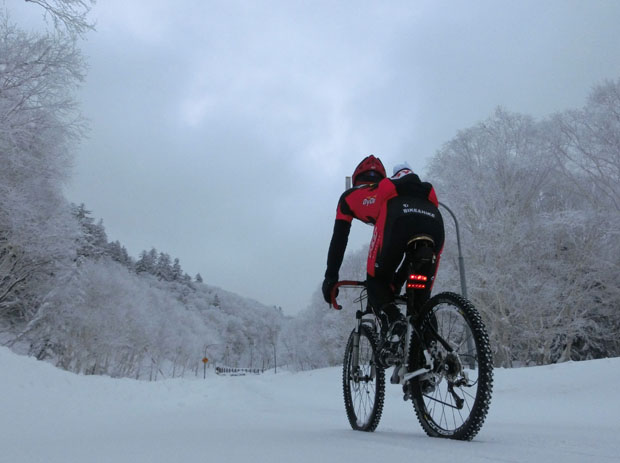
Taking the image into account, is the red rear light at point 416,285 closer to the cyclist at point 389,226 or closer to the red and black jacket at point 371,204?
the cyclist at point 389,226

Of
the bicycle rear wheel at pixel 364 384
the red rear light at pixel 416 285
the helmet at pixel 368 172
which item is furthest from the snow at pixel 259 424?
the helmet at pixel 368 172

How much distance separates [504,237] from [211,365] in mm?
109449

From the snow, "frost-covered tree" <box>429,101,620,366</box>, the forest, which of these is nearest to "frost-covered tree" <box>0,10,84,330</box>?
the forest

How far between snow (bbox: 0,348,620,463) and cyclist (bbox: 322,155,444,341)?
0.98m

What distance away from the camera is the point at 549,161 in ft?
71.8

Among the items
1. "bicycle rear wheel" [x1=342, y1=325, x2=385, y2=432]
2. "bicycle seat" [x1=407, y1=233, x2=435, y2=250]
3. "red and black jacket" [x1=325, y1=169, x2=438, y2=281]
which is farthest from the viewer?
"bicycle rear wheel" [x1=342, y1=325, x2=385, y2=432]

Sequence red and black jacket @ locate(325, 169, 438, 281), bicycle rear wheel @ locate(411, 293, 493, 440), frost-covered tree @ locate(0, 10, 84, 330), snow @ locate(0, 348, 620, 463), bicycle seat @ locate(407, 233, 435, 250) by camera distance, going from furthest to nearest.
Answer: frost-covered tree @ locate(0, 10, 84, 330)
red and black jacket @ locate(325, 169, 438, 281)
bicycle seat @ locate(407, 233, 435, 250)
bicycle rear wheel @ locate(411, 293, 493, 440)
snow @ locate(0, 348, 620, 463)

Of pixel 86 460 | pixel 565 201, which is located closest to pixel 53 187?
pixel 86 460

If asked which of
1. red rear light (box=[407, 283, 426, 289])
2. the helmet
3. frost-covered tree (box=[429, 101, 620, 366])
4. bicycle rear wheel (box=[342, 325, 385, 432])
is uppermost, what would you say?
frost-covered tree (box=[429, 101, 620, 366])

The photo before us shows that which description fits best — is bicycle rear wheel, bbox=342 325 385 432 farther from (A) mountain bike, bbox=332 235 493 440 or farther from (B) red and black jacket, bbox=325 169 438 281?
(B) red and black jacket, bbox=325 169 438 281

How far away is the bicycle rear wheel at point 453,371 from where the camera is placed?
253 centimetres

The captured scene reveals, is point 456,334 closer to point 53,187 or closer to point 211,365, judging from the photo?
point 53,187

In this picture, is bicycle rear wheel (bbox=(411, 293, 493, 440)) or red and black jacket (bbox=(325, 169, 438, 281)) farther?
red and black jacket (bbox=(325, 169, 438, 281))

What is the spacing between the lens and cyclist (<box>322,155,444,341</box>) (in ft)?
10.2
